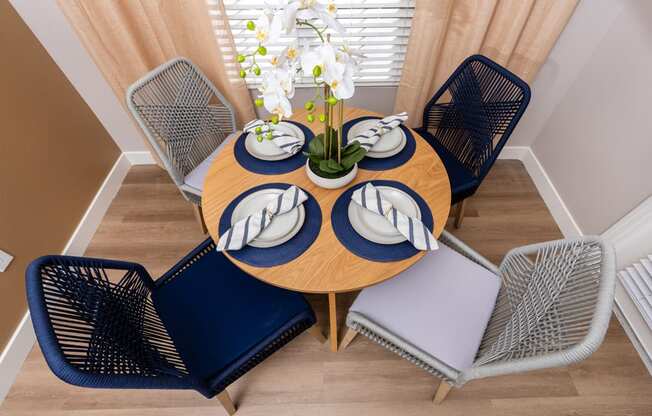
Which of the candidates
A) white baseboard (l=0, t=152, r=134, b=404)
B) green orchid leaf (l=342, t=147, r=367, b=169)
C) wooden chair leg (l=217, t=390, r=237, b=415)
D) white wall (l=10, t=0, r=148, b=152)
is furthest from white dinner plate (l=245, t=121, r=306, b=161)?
white baseboard (l=0, t=152, r=134, b=404)

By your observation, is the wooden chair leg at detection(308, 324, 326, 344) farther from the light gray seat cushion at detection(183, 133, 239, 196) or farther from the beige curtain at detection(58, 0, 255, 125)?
the beige curtain at detection(58, 0, 255, 125)

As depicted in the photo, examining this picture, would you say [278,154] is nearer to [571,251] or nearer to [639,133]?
[571,251]

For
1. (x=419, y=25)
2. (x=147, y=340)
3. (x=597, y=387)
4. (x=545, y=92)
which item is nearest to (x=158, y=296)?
(x=147, y=340)

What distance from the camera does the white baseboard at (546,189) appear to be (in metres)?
1.90

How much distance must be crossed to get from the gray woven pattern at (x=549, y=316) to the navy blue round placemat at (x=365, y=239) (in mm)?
259

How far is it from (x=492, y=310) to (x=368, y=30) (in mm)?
1465

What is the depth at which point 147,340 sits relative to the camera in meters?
0.90

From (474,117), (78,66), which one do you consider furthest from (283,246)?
(78,66)

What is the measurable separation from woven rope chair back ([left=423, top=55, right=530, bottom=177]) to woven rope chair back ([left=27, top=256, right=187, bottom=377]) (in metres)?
1.50

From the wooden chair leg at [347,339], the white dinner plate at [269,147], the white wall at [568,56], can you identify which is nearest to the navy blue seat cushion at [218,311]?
the wooden chair leg at [347,339]

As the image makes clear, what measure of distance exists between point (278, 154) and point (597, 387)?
1744 millimetres

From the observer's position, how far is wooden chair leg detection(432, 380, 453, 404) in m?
1.25

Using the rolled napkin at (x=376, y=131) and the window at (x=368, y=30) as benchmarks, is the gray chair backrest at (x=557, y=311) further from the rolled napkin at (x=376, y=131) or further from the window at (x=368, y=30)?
the window at (x=368, y=30)

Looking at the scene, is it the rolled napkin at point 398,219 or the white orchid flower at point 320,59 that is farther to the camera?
the rolled napkin at point 398,219
